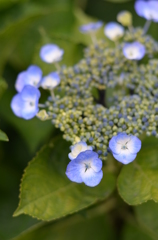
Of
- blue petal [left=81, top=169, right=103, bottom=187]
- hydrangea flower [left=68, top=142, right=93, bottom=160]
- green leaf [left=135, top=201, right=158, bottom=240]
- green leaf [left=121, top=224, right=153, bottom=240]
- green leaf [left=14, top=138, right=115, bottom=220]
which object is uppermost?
hydrangea flower [left=68, top=142, right=93, bottom=160]

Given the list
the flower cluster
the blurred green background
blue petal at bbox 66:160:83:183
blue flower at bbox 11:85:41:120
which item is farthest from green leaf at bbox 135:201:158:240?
blue flower at bbox 11:85:41:120

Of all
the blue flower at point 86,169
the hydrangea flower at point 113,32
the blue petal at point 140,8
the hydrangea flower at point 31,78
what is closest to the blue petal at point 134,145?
the blue flower at point 86,169

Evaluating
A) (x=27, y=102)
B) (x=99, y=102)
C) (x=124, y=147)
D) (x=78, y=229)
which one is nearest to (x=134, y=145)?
(x=124, y=147)

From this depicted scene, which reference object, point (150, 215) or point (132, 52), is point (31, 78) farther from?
point (150, 215)

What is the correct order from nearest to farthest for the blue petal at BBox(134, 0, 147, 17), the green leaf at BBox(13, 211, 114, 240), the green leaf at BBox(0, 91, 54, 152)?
the blue petal at BBox(134, 0, 147, 17), the green leaf at BBox(0, 91, 54, 152), the green leaf at BBox(13, 211, 114, 240)

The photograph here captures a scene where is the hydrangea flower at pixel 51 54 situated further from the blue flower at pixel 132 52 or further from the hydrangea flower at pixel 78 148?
the hydrangea flower at pixel 78 148

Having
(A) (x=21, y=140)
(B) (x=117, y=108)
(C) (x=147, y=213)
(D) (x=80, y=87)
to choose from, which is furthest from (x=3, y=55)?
(C) (x=147, y=213)

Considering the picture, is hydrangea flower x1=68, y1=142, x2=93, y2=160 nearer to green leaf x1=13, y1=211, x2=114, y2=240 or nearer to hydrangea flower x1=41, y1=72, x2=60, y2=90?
hydrangea flower x1=41, y1=72, x2=60, y2=90
